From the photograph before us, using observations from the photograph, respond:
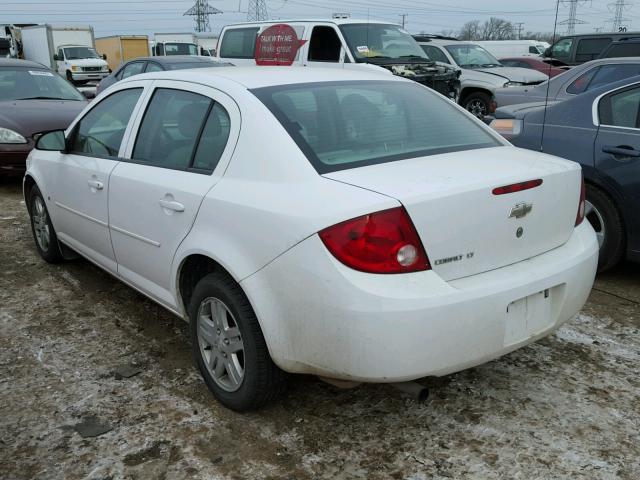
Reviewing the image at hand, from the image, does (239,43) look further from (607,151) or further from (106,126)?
(607,151)

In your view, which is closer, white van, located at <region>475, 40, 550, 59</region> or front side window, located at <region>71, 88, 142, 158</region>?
front side window, located at <region>71, 88, 142, 158</region>

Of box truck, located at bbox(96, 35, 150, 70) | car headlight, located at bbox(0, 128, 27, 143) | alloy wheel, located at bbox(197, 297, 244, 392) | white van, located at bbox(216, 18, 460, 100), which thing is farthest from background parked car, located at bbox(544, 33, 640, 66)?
box truck, located at bbox(96, 35, 150, 70)

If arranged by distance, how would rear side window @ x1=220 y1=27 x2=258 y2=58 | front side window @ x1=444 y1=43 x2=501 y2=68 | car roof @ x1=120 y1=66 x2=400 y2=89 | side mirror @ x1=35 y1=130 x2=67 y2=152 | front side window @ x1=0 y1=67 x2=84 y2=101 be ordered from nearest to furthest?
car roof @ x1=120 y1=66 x2=400 y2=89, side mirror @ x1=35 y1=130 x2=67 y2=152, front side window @ x1=0 y1=67 x2=84 y2=101, rear side window @ x1=220 y1=27 x2=258 y2=58, front side window @ x1=444 y1=43 x2=501 y2=68

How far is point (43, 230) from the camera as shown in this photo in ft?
16.7

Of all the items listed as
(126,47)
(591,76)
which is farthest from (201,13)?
(591,76)

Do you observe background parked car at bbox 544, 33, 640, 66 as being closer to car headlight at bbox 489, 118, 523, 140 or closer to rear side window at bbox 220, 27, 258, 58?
rear side window at bbox 220, 27, 258, 58

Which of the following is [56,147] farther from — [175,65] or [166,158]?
[175,65]

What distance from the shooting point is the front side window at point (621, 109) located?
179 inches

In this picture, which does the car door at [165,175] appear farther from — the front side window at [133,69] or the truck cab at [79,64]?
the truck cab at [79,64]

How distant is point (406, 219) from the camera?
7.93ft

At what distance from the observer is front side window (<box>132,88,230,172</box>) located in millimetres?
3102

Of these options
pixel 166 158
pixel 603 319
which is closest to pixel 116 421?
pixel 166 158

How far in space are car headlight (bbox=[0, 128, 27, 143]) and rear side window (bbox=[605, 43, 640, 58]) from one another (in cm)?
880

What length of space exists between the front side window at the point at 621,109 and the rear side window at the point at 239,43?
342 inches
